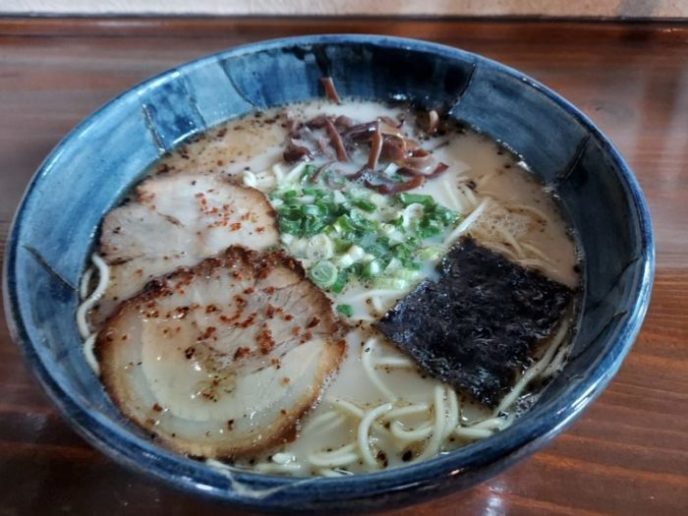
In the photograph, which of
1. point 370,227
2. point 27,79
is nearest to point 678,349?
point 370,227

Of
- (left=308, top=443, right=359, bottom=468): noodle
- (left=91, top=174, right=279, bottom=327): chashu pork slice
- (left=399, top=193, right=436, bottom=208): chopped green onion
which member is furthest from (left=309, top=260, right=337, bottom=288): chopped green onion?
(left=308, top=443, right=359, bottom=468): noodle

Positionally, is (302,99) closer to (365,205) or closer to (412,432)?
(365,205)

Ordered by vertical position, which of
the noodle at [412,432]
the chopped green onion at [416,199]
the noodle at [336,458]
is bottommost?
the noodle at [336,458]

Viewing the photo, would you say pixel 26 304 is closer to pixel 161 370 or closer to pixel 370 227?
pixel 161 370

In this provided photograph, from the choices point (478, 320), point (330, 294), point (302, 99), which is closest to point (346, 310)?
point (330, 294)

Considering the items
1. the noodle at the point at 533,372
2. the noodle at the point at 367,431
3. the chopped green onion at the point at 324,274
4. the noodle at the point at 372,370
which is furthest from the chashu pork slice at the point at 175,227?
the noodle at the point at 533,372

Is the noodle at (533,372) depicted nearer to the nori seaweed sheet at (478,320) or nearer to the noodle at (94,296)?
the nori seaweed sheet at (478,320)

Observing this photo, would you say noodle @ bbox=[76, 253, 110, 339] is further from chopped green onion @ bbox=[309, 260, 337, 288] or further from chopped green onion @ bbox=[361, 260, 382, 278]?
chopped green onion @ bbox=[361, 260, 382, 278]
